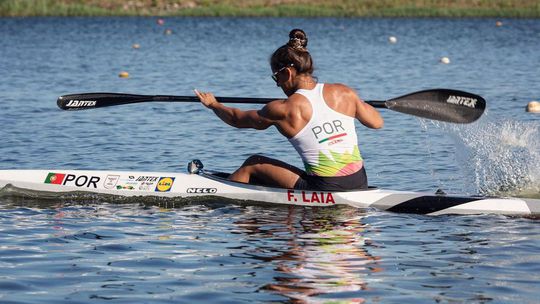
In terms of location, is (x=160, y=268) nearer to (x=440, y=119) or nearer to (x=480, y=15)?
(x=440, y=119)

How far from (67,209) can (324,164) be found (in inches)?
108

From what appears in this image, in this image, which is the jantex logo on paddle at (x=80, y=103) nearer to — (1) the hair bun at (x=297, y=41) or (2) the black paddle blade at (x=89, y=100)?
(2) the black paddle blade at (x=89, y=100)

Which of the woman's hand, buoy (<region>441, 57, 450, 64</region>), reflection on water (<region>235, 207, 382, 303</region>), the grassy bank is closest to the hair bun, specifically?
the woman's hand

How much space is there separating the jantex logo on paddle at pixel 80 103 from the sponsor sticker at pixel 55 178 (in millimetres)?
1074

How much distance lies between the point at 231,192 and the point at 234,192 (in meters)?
0.03

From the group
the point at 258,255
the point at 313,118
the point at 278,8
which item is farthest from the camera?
the point at 278,8

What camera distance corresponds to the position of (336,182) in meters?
11.2

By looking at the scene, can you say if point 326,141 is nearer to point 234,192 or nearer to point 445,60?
point 234,192

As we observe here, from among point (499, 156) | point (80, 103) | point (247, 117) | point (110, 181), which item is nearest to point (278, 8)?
point (499, 156)

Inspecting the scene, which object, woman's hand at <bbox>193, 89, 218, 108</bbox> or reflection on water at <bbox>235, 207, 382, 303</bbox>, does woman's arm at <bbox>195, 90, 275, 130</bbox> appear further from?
reflection on water at <bbox>235, 207, 382, 303</bbox>

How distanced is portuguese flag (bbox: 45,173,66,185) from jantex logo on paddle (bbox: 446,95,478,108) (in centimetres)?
433

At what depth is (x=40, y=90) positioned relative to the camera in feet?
84.2

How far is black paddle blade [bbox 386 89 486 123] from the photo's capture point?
11.5m

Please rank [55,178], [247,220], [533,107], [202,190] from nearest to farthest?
[247,220] < [202,190] < [55,178] < [533,107]
